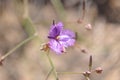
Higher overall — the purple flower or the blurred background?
the purple flower

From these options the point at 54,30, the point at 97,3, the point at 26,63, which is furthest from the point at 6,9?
the point at 54,30

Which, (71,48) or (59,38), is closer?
(59,38)

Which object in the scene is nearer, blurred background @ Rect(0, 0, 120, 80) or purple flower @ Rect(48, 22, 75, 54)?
purple flower @ Rect(48, 22, 75, 54)

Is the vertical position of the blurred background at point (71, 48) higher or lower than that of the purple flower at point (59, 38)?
lower

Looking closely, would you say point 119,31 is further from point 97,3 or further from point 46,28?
point 46,28
